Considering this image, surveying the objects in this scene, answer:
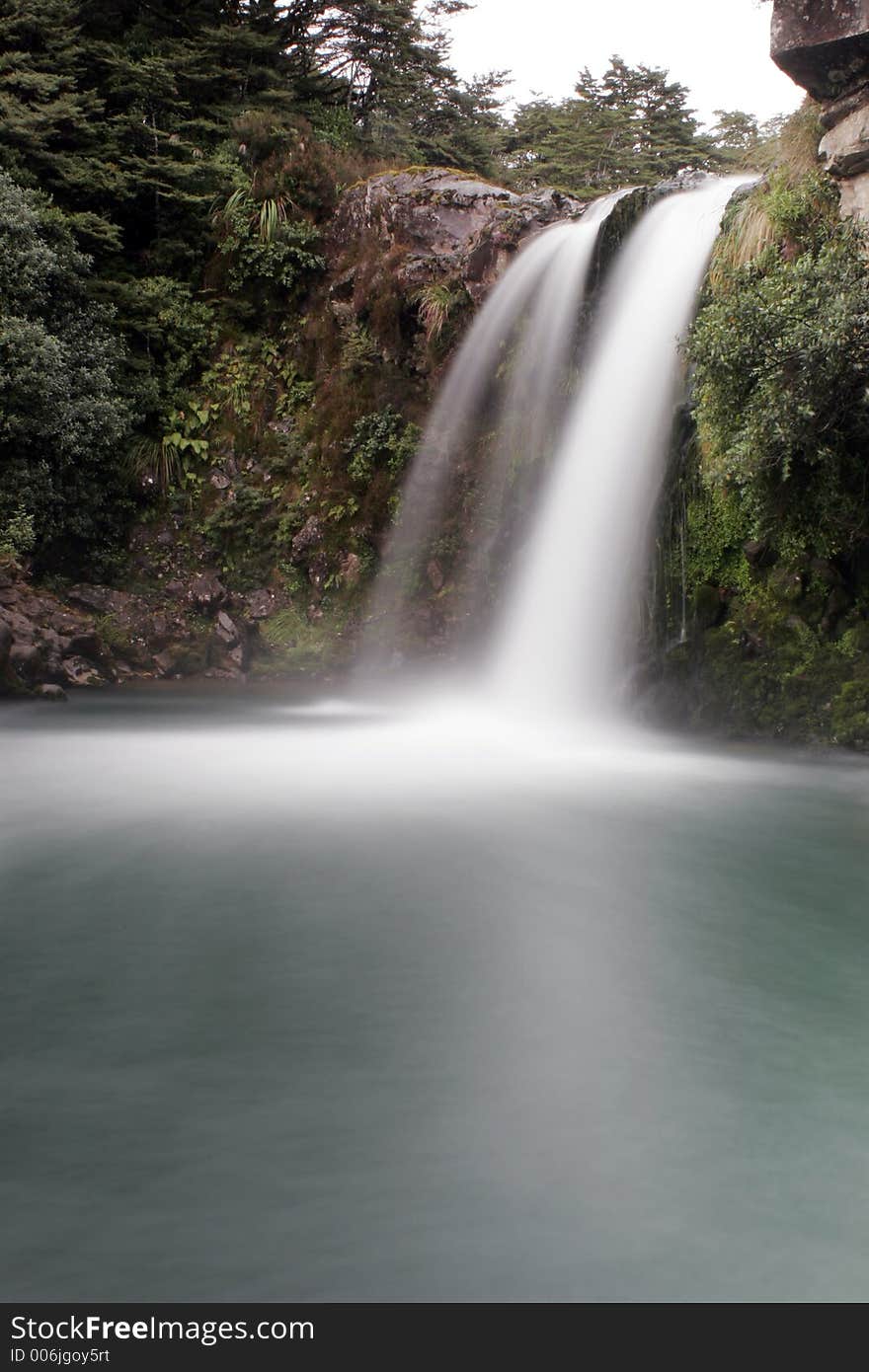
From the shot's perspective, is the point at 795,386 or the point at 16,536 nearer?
the point at 795,386

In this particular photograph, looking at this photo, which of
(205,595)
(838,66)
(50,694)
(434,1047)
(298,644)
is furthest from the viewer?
(205,595)

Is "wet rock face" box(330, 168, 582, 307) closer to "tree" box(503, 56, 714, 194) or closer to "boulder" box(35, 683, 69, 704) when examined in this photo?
"boulder" box(35, 683, 69, 704)

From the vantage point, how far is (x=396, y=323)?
1659 centimetres

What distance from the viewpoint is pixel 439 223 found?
1653 centimetres

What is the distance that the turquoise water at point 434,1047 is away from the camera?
3107 millimetres

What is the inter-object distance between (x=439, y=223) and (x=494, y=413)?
3431 mm

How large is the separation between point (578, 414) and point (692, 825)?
7.38 m

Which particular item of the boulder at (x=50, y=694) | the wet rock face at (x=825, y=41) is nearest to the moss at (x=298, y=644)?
the boulder at (x=50, y=694)

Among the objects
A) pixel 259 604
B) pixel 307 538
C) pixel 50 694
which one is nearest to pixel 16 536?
pixel 50 694

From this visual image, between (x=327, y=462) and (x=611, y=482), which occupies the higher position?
(x=327, y=462)

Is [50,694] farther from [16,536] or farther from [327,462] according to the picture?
[327,462]

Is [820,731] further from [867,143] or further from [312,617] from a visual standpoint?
[312,617]

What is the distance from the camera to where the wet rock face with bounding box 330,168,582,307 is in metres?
15.8

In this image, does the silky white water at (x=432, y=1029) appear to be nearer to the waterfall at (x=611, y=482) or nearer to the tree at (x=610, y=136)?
the waterfall at (x=611, y=482)
